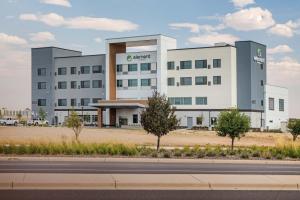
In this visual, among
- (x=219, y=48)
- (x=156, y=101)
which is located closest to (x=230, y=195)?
(x=156, y=101)

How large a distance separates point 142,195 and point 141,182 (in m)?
2.05

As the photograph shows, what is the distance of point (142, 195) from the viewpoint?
14.5 meters

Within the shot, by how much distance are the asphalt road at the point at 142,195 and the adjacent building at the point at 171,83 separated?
76666 millimetres

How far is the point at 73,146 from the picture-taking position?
112 feet

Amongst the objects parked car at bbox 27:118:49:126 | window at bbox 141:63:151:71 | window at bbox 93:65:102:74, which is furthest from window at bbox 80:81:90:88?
window at bbox 141:63:151:71

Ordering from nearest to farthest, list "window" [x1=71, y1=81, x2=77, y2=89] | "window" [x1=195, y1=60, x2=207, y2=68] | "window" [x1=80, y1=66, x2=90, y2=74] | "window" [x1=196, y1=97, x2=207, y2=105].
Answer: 1. "window" [x1=196, y1=97, x2=207, y2=105]
2. "window" [x1=195, y1=60, x2=207, y2=68]
3. "window" [x1=80, y1=66, x2=90, y2=74]
4. "window" [x1=71, y1=81, x2=77, y2=89]

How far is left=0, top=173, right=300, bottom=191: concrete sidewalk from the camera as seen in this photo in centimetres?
1573

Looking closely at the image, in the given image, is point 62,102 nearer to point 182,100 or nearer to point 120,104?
point 120,104

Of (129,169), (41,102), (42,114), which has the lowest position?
(129,169)

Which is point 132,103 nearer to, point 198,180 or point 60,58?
point 60,58

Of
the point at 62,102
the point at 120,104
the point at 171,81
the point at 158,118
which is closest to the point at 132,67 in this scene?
the point at 171,81

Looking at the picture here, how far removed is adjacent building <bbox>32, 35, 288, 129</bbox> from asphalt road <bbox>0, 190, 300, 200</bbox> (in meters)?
76.7

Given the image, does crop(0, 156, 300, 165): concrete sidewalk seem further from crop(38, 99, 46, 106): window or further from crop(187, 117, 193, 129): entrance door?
crop(38, 99, 46, 106): window

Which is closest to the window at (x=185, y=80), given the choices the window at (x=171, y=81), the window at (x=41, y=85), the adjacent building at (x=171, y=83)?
the adjacent building at (x=171, y=83)
